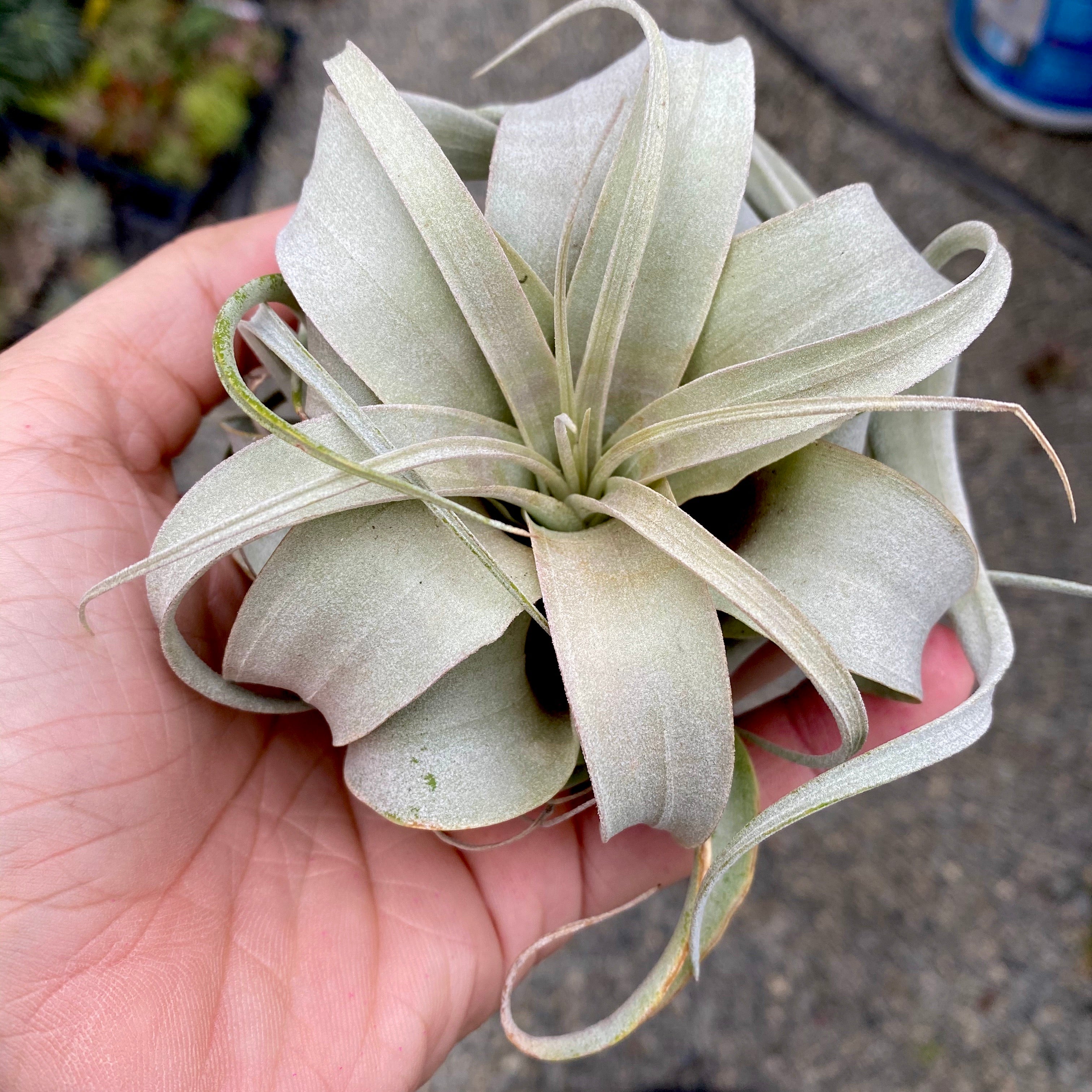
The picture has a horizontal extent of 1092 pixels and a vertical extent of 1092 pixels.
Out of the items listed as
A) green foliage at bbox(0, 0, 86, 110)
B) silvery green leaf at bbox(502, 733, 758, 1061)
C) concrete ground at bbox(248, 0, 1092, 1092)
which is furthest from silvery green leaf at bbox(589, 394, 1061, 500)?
green foliage at bbox(0, 0, 86, 110)

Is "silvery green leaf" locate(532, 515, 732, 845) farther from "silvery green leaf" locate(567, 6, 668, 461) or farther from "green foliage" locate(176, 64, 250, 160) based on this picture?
"green foliage" locate(176, 64, 250, 160)

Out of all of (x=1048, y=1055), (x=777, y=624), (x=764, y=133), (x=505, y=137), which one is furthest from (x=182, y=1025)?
(x=764, y=133)

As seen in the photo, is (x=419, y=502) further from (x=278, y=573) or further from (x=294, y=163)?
(x=294, y=163)

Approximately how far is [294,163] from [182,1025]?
1.36 metres

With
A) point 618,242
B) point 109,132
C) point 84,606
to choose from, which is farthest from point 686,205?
point 109,132

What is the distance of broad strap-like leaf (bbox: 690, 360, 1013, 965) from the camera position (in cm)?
53

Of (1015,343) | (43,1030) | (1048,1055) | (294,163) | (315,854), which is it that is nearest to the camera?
(43,1030)

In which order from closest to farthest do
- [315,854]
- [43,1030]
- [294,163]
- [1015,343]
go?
[43,1030], [315,854], [1015,343], [294,163]

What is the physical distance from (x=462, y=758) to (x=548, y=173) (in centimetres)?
41

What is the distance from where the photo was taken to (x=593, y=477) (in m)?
0.63

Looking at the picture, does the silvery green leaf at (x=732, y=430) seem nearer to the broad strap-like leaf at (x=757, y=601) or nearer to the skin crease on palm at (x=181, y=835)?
the broad strap-like leaf at (x=757, y=601)

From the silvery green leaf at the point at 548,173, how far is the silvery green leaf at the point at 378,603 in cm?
23

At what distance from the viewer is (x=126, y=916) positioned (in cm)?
66

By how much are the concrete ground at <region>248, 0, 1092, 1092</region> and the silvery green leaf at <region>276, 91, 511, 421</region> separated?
3.21ft
